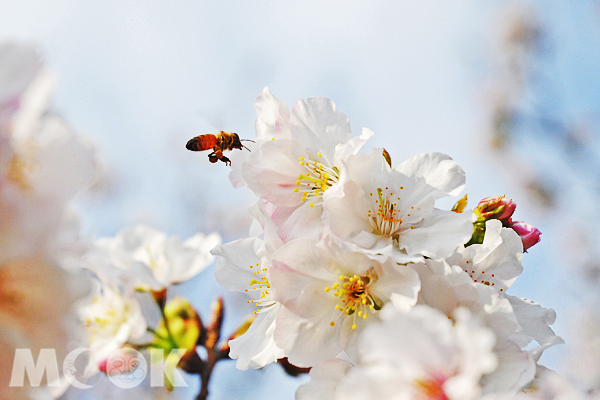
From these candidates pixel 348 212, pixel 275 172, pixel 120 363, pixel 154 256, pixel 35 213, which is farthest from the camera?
pixel 154 256

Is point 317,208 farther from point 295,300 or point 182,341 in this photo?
point 182,341

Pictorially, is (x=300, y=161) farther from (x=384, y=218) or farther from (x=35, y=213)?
(x=35, y=213)

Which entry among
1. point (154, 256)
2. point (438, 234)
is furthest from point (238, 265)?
point (154, 256)

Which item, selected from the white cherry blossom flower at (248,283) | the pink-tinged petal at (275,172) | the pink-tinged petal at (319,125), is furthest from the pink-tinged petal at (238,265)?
the pink-tinged petal at (319,125)

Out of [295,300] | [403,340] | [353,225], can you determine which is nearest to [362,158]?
[353,225]

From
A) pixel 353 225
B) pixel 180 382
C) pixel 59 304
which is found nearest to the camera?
pixel 59 304

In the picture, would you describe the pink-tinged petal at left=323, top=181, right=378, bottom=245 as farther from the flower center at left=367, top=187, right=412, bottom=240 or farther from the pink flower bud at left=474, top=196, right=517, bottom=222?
the pink flower bud at left=474, top=196, right=517, bottom=222

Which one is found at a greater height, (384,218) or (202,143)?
(384,218)
